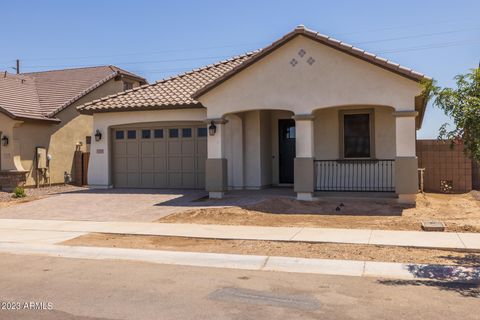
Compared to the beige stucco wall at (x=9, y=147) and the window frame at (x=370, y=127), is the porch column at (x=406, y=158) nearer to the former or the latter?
the window frame at (x=370, y=127)

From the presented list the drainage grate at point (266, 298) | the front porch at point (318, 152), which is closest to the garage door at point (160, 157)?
the front porch at point (318, 152)

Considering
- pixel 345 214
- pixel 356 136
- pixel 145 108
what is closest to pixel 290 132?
pixel 356 136

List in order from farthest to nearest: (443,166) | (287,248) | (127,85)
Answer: (127,85)
(443,166)
(287,248)

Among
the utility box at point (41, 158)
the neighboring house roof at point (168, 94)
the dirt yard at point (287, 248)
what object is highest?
the neighboring house roof at point (168, 94)

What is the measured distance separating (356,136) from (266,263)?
9627mm

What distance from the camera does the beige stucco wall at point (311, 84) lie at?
14.1m

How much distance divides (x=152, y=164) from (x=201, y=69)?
15.5ft

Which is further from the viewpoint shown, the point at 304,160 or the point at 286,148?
the point at 286,148

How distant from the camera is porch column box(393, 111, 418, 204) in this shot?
45.1 ft

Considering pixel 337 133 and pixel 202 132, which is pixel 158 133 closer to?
pixel 202 132

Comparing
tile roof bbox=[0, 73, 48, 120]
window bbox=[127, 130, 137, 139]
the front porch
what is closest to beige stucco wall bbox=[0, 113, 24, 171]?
tile roof bbox=[0, 73, 48, 120]

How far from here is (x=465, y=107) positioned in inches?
311

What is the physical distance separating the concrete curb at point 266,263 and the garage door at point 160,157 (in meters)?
9.34

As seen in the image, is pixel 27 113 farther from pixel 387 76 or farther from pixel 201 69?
pixel 387 76
